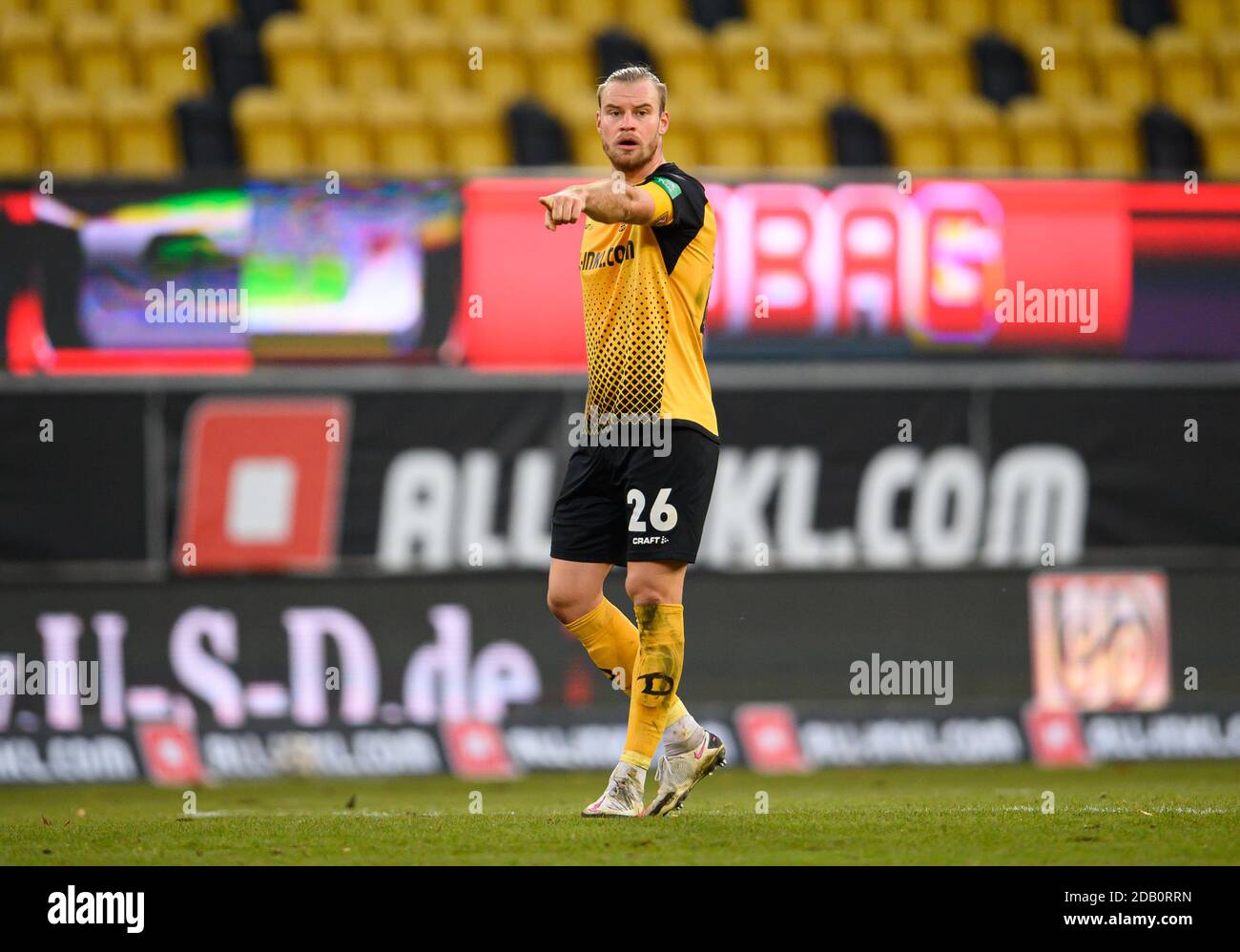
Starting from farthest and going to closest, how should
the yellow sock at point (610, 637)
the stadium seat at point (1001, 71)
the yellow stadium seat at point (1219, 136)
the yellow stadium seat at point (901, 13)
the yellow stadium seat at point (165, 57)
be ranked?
the yellow stadium seat at point (901, 13)
the stadium seat at point (1001, 71)
the yellow stadium seat at point (1219, 136)
the yellow stadium seat at point (165, 57)
the yellow sock at point (610, 637)

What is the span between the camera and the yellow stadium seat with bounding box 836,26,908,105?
42.5ft

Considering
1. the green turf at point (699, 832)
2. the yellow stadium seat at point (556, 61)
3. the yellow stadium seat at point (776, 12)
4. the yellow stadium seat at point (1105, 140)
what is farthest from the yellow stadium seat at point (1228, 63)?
the green turf at point (699, 832)

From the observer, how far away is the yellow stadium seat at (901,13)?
13375 millimetres

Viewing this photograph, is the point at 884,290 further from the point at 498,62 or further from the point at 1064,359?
the point at 498,62

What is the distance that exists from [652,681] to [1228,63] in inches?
367

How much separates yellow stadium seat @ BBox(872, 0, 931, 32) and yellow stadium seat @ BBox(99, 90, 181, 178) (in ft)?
16.7

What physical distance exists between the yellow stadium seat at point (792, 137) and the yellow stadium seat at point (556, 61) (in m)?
1.22

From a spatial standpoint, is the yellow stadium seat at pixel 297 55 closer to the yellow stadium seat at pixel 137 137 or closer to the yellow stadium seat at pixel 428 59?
the yellow stadium seat at pixel 428 59

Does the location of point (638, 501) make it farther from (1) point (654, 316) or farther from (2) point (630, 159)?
(2) point (630, 159)

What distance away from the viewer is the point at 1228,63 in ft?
43.6

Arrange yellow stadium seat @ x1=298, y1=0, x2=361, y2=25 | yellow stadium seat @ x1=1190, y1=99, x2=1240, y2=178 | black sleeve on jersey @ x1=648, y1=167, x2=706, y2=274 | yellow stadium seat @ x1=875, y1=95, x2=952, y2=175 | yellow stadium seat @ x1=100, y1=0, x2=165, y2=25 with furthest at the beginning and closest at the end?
yellow stadium seat @ x1=298, y1=0, x2=361, y2=25 → yellow stadium seat @ x1=100, y1=0, x2=165, y2=25 → yellow stadium seat @ x1=1190, y1=99, x2=1240, y2=178 → yellow stadium seat @ x1=875, y1=95, x2=952, y2=175 → black sleeve on jersey @ x1=648, y1=167, x2=706, y2=274

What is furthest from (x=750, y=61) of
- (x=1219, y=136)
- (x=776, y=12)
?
(x=1219, y=136)

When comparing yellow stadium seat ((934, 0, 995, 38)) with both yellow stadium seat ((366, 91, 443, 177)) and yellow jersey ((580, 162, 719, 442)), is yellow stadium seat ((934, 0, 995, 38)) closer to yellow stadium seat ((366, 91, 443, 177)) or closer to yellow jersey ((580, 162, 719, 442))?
yellow stadium seat ((366, 91, 443, 177))

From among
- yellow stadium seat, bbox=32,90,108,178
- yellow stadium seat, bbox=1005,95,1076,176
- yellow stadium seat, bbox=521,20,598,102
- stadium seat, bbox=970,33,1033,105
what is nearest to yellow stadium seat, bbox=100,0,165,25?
yellow stadium seat, bbox=32,90,108,178
